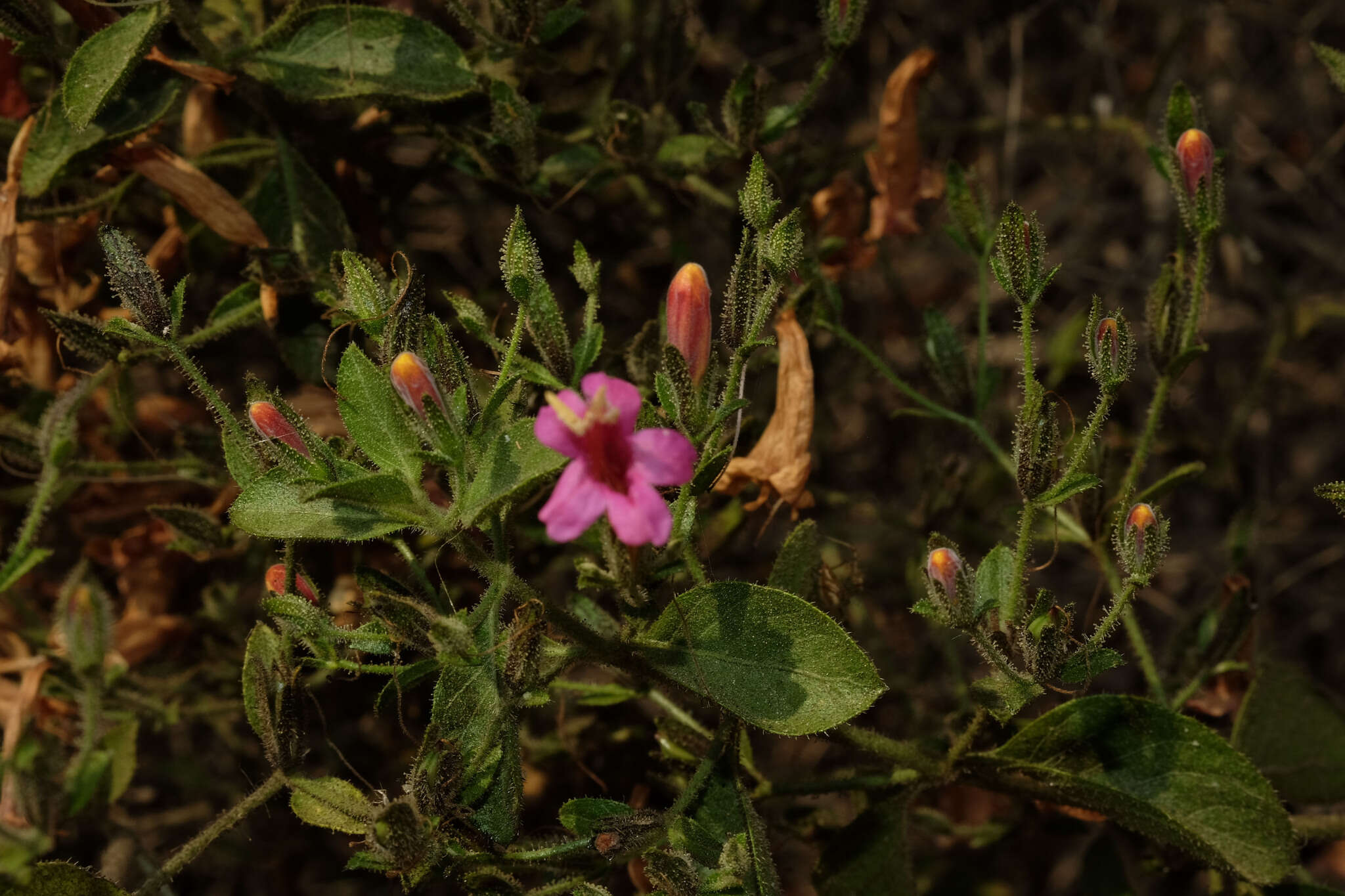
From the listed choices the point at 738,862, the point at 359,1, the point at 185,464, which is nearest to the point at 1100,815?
the point at 738,862

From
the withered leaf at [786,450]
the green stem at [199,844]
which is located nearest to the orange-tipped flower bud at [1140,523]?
the withered leaf at [786,450]

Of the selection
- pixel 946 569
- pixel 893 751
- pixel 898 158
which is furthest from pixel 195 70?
pixel 893 751

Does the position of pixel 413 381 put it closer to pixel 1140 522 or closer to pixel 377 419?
pixel 377 419

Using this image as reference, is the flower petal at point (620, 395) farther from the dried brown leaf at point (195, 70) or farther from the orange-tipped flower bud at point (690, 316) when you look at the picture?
the dried brown leaf at point (195, 70)

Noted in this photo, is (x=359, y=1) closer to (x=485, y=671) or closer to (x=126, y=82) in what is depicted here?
(x=126, y=82)

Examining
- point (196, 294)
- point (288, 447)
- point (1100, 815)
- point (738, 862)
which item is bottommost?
point (1100, 815)

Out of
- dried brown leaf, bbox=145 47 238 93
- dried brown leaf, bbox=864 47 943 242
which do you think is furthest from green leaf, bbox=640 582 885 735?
dried brown leaf, bbox=145 47 238 93
